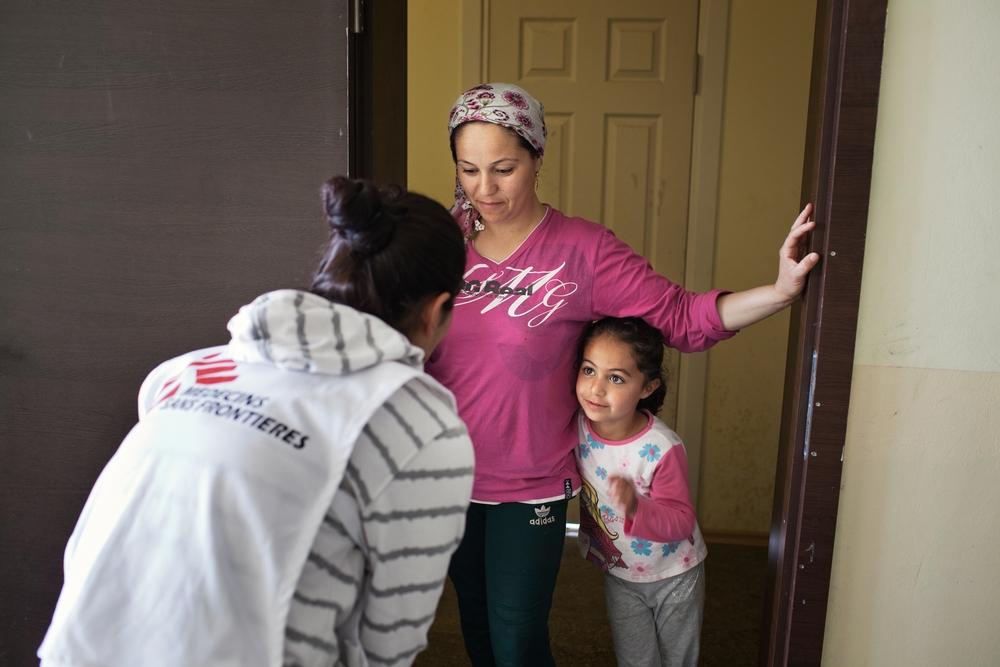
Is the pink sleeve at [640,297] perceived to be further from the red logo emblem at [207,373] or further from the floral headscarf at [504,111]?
the red logo emblem at [207,373]

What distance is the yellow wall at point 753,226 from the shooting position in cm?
291

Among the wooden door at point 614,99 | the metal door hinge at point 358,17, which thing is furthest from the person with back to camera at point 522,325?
the wooden door at point 614,99

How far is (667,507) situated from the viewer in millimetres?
1617

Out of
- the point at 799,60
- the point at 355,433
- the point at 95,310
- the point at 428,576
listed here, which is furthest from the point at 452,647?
the point at 799,60

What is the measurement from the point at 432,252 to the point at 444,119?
2.21 metres

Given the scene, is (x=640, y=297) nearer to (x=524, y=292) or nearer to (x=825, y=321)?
(x=524, y=292)

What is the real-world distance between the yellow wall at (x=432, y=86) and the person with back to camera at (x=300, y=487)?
218 centimetres

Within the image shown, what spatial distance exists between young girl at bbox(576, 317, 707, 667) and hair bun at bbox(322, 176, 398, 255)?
2.49 ft

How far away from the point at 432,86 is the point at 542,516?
198cm

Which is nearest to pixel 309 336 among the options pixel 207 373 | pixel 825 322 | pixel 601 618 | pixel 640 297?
pixel 207 373

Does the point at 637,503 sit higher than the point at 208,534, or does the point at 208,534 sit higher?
the point at 208,534

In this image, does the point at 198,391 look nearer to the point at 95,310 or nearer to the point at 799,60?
the point at 95,310

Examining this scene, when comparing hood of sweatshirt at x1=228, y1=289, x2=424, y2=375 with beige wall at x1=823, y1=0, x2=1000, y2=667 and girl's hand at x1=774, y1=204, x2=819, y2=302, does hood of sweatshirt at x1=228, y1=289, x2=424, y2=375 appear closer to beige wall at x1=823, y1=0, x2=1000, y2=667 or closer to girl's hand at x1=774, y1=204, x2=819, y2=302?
girl's hand at x1=774, y1=204, x2=819, y2=302

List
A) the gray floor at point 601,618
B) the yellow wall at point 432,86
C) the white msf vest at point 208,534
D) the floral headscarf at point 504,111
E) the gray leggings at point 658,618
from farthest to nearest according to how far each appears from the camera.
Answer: the yellow wall at point 432,86 → the gray floor at point 601,618 → the gray leggings at point 658,618 → the floral headscarf at point 504,111 → the white msf vest at point 208,534
